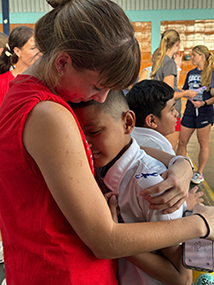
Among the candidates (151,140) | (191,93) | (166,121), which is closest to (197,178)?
(191,93)

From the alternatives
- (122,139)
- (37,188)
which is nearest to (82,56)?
(37,188)

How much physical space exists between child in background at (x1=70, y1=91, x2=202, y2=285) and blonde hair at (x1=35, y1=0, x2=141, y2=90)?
0.33m

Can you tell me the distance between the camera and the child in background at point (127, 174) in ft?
3.75

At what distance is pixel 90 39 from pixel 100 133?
1.60ft

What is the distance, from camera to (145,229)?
94cm

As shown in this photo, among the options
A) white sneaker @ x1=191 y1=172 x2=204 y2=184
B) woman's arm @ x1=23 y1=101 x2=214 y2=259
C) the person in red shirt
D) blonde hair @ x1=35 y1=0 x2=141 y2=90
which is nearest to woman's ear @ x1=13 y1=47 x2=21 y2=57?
the person in red shirt

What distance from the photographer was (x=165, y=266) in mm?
1136

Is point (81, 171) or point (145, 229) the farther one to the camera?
point (145, 229)

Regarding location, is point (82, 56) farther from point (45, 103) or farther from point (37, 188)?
point (37, 188)

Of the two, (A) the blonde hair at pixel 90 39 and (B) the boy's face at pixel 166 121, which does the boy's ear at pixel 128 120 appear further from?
(B) the boy's face at pixel 166 121

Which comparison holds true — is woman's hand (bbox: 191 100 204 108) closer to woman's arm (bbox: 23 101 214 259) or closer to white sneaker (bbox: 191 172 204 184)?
white sneaker (bbox: 191 172 204 184)

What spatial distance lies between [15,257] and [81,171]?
1.45 ft

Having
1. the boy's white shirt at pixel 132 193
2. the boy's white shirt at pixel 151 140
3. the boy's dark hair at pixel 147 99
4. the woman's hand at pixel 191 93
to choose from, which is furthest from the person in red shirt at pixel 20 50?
the woman's hand at pixel 191 93

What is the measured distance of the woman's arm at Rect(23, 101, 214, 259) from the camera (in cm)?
78
